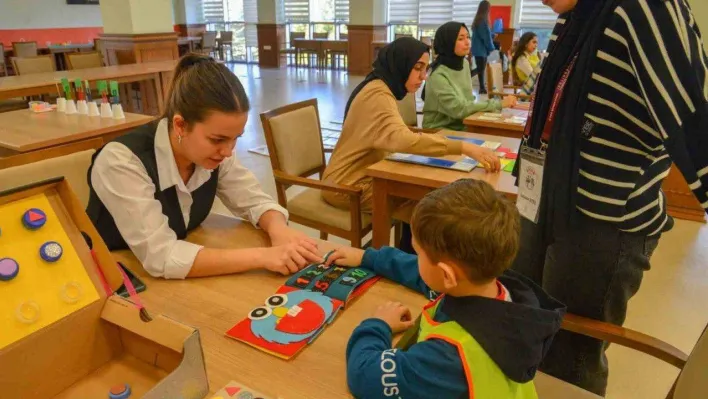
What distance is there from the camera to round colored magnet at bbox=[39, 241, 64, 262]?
0.75 m

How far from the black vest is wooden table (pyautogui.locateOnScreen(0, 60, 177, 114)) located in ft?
7.33

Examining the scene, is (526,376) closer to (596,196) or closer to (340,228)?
(596,196)

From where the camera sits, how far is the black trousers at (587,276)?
1.14m

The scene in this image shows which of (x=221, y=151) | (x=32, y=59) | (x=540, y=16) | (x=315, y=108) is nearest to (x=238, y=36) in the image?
(x=540, y=16)

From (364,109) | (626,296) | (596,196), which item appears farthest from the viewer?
(364,109)

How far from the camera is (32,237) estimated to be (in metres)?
0.76

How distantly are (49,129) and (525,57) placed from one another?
4.05 meters

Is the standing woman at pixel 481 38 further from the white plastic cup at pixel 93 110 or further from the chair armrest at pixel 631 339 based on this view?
the chair armrest at pixel 631 339

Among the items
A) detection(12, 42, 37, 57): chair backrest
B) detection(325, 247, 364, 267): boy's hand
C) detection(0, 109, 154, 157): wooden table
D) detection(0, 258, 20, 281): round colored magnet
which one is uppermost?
detection(12, 42, 37, 57): chair backrest

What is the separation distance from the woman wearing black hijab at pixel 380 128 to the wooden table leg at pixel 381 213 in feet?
0.35

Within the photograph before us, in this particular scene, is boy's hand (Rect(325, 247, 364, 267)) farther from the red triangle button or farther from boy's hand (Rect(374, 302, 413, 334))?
the red triangle button

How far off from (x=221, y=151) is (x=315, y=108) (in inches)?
53.5

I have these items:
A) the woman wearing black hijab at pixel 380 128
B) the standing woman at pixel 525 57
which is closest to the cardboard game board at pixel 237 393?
the woman wearing black hijab at pixel 380 128

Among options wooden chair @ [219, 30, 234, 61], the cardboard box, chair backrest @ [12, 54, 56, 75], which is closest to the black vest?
the cardboard box
